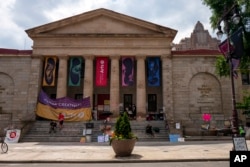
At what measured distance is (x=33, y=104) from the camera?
3039 cm

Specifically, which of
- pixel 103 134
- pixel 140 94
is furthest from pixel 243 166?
pixel 140 94

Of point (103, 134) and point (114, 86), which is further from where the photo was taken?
point (114, 86)

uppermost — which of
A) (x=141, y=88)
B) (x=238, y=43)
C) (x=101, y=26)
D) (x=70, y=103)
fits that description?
(x=101, y=26)

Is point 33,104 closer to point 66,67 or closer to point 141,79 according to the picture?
point 66,67

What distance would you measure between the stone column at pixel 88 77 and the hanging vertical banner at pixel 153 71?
7044 millimetres

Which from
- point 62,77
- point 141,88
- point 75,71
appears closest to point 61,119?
point 62,77

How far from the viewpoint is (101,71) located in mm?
31453

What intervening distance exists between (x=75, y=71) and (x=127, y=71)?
6.42 meters

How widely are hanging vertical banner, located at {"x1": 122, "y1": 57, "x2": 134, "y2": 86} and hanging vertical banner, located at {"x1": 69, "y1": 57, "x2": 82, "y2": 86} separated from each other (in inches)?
215

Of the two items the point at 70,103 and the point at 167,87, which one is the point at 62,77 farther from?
the point at 167,87

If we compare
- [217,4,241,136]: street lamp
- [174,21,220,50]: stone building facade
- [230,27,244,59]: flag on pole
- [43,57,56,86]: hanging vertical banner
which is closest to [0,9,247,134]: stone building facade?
[43,57,56,86]: hanging vertical banner

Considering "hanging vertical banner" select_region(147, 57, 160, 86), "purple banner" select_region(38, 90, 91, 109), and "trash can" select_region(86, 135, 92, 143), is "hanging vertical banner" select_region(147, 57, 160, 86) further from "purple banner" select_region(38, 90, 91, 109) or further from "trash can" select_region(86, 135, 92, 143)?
"trash can" select_region(86, 135, 92, 143)

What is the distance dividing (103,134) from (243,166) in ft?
66.5

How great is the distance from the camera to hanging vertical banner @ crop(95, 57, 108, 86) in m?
31.0
